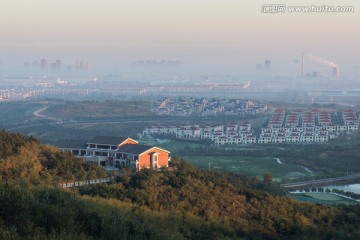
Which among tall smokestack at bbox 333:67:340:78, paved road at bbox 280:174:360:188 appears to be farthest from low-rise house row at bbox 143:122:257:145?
tall smokestack at bbox 333:67:340:78

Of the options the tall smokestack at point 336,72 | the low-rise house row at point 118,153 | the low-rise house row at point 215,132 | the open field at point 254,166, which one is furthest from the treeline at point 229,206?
the tall smokestack at point 336,72

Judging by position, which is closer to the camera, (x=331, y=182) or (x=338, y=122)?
(x=331, y=182)

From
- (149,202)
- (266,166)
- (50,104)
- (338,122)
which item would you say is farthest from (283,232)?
(50,104)

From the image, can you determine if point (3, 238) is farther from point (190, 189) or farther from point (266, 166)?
point (266, 166)

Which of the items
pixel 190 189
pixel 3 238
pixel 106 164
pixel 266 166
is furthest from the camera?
pixel 266 166

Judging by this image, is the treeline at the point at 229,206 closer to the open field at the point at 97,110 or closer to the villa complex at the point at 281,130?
the villa complex at the point at 281,130

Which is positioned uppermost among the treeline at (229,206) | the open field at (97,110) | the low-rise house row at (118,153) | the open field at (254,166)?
the low-rise house row at (118,153)

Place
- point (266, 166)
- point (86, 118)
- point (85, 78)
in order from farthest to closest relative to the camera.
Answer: point (85, 78), point (86, 118), point (266, 166)
